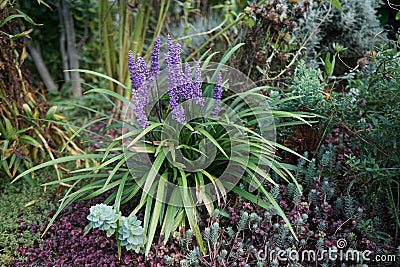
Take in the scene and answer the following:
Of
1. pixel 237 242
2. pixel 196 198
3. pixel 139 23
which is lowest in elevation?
pixel 237 242

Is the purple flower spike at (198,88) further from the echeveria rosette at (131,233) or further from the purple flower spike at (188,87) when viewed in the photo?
the echeveria rosette at (131,233)

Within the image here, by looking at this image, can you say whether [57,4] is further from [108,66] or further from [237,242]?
[237,242]

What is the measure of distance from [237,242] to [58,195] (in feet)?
3.80

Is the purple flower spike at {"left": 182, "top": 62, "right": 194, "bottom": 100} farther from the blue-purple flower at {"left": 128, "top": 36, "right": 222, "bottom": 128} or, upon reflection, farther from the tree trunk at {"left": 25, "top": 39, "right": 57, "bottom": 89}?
the tree trunk at {"left": 25, "top": 39, "right": 57, "bottom": 89}

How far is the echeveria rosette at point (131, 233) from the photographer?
187 centimetres

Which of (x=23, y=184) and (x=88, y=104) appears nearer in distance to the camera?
(x=23, y=184)

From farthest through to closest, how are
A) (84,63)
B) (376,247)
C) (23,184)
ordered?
1. (84,63)
2. (23,184)
3. (376,247)

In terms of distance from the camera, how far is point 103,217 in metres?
1.86

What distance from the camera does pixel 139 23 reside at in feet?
11.0

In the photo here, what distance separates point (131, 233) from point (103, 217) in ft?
0.47

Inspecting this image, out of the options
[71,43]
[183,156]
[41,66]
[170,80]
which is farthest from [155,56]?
[41,66]

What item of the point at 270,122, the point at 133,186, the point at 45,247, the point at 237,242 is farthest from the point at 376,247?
the point at 45,247

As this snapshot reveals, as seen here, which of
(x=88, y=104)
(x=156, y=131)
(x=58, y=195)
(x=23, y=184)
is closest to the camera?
(x=156, y=131)

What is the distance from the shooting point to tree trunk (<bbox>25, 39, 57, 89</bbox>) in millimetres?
4032
